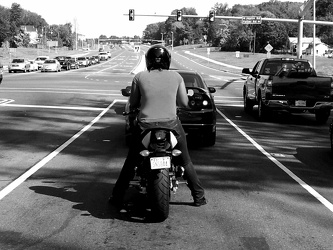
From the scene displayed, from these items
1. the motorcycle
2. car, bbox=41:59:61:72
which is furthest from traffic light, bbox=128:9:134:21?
the motorcycle

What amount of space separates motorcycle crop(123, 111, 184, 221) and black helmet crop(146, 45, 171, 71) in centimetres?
78

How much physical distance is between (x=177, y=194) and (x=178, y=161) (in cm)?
111

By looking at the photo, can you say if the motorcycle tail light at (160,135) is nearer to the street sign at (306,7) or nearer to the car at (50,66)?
the street sign at (306,7)

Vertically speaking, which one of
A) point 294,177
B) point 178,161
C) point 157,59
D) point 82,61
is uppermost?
point 157,59

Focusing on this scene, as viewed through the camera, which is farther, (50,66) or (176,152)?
(50,66)

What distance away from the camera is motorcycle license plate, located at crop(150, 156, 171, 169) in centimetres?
577

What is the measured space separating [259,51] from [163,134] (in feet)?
418

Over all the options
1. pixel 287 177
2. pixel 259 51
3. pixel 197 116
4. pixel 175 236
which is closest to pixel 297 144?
pixel 197 116

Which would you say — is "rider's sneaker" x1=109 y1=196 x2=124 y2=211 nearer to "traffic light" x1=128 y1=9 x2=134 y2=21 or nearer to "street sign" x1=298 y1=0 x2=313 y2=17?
"street sign" x1=298 y1=0 x2=313 y2=17

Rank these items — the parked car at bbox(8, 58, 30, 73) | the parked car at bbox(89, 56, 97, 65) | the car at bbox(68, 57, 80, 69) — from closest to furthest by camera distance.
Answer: the parked car at bbox(8, 58, 30, 73), the car at bbox(68, 57, 80, 69), the parked car at bbox(89, 56, 97, 65)

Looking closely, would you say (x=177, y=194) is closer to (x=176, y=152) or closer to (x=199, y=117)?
(x=176, y=152)

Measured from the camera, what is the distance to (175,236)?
5.50m

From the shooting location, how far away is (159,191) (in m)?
5.85

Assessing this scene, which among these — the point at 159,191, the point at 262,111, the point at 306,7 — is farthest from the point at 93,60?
the point at 159,191
